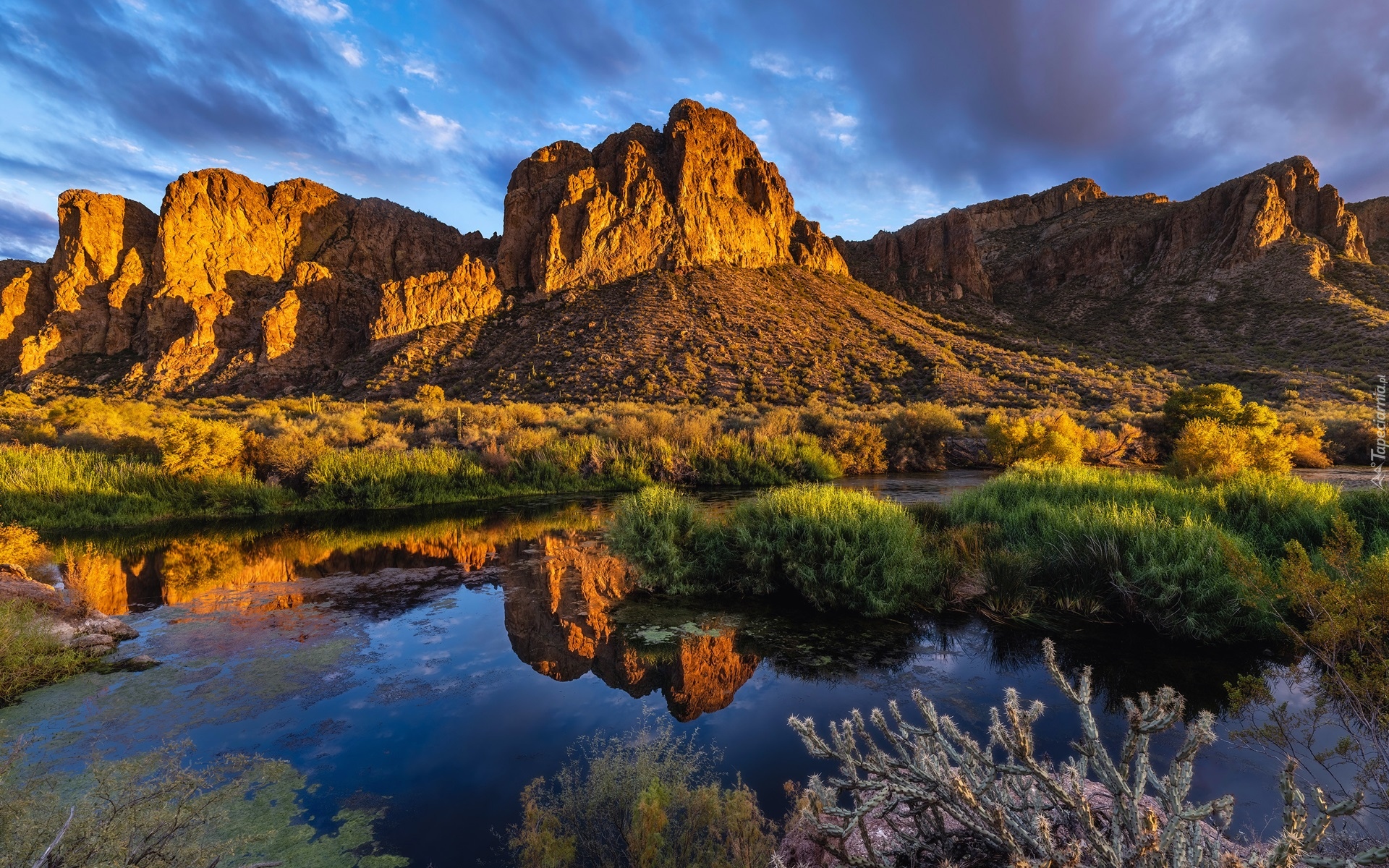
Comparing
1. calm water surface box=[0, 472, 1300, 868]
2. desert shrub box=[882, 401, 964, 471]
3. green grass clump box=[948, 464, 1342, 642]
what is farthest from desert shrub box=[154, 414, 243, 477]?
desert shrub box=[882, 401, 964, 471]

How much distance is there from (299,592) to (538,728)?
5419 mm

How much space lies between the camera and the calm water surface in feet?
13.8

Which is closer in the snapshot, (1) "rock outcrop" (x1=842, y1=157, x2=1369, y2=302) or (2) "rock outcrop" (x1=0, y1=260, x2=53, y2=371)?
(1) "rock outcrop" (x1=842, y1=157, x2=1369, y2=302)

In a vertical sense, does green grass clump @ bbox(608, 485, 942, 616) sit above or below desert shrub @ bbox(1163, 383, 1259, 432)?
below

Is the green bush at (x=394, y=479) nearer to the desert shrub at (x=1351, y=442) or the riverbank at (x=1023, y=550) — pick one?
the riverbank at (x=1023, y=550)

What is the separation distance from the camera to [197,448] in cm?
1363

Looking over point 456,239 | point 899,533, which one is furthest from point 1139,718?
point 456,239

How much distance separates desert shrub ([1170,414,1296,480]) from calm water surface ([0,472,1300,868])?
6.86m

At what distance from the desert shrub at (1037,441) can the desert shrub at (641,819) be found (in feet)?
48.1

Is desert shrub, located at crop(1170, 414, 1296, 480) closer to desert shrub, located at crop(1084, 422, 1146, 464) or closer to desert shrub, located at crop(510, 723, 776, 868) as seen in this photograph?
desert shrub, located at crop(1084, 422, 1146, 464)

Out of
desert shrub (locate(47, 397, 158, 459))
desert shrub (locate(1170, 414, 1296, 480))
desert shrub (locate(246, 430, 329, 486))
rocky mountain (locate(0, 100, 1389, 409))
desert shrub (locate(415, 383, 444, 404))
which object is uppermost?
rocky mountain (locate(0, 100, 1389, 409))

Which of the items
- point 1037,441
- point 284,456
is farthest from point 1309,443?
point 284,456

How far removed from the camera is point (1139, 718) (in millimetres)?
1885

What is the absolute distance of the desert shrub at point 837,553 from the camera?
7.08 metres
